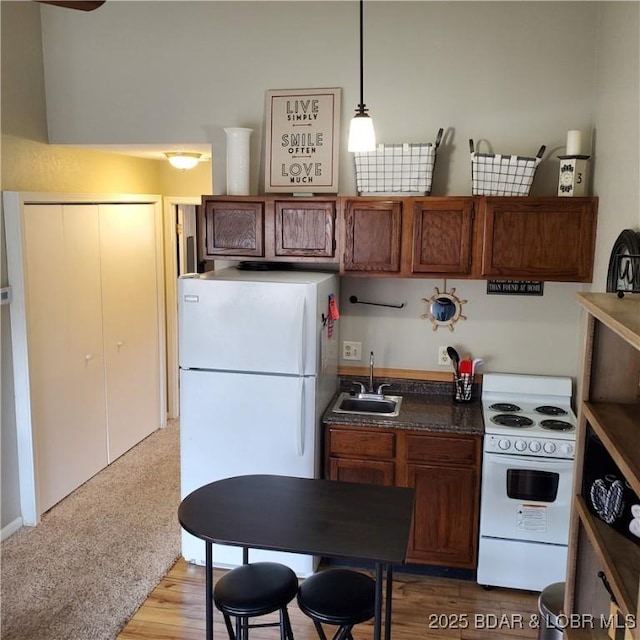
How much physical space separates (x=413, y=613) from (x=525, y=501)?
77 centimetres

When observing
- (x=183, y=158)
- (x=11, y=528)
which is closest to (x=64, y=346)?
(x=11, y=528)

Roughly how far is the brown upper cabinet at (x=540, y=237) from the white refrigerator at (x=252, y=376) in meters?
0.91

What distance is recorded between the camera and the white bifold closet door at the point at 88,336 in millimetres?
3879

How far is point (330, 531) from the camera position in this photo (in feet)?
6.93

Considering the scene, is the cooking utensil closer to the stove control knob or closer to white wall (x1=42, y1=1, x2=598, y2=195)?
the stove control knob

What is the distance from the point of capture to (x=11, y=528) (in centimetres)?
378

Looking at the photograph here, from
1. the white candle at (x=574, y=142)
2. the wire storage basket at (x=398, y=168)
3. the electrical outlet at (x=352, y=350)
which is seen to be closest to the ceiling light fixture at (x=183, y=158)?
the wire storage basket at (x=398, y=168)

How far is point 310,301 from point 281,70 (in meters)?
1.40

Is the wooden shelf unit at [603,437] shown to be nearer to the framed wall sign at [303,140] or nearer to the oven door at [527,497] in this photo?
the oven door at [527,497]

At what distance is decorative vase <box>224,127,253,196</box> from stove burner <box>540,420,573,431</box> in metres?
2.00

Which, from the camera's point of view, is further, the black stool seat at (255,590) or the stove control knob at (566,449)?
the stove control knob at (566,449)

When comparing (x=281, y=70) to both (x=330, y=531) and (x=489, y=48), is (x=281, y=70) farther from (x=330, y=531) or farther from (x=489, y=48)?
(x=330, y=531)

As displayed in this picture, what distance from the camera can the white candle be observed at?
3.17 m

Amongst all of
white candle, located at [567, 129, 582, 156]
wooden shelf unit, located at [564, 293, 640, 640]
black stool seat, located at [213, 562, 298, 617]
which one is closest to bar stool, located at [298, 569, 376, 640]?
black stool seat, located at [213, 562, 298, 617]
